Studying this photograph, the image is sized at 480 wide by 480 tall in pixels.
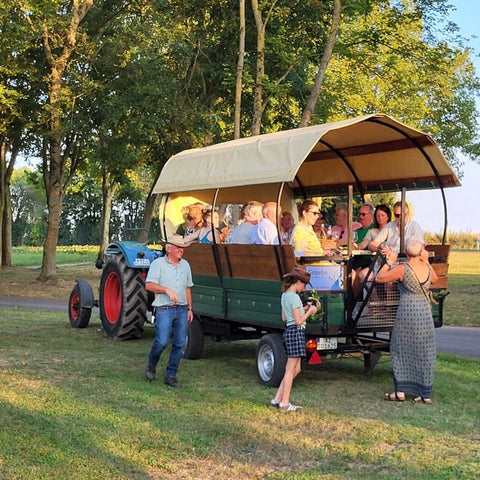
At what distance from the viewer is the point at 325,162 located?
1232cm

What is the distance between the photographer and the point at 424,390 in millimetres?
8523

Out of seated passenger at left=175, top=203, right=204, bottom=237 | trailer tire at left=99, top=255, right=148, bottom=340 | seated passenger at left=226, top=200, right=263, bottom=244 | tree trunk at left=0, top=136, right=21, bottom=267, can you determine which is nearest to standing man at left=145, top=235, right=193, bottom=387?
seated passenger at left=226, top=200, right=263, bottom=244

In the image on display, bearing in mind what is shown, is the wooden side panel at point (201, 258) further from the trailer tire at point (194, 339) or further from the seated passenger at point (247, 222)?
the trailer tire at point (194, 339)

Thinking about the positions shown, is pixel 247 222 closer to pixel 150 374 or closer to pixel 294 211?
pixel 150 374

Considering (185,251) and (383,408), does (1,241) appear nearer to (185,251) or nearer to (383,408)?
(185,251)

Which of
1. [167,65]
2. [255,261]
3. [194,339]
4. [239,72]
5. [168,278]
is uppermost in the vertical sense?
[167,65]

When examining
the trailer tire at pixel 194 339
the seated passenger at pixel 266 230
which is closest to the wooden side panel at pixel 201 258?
the trailer tire at pixel 194 339

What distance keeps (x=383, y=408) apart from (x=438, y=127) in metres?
33.7

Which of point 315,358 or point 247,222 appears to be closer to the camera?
point 315,358

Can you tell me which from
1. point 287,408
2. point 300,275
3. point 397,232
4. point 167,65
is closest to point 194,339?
point 397,232

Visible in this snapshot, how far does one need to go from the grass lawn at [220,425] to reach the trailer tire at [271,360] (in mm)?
215

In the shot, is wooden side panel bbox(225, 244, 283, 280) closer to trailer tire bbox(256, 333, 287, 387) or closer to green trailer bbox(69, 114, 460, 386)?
green trailer bbox(69, 114, 460, 386)

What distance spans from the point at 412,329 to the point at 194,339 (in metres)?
3.59

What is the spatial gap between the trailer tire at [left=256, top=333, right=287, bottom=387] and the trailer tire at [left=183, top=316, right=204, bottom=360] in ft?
6.21
